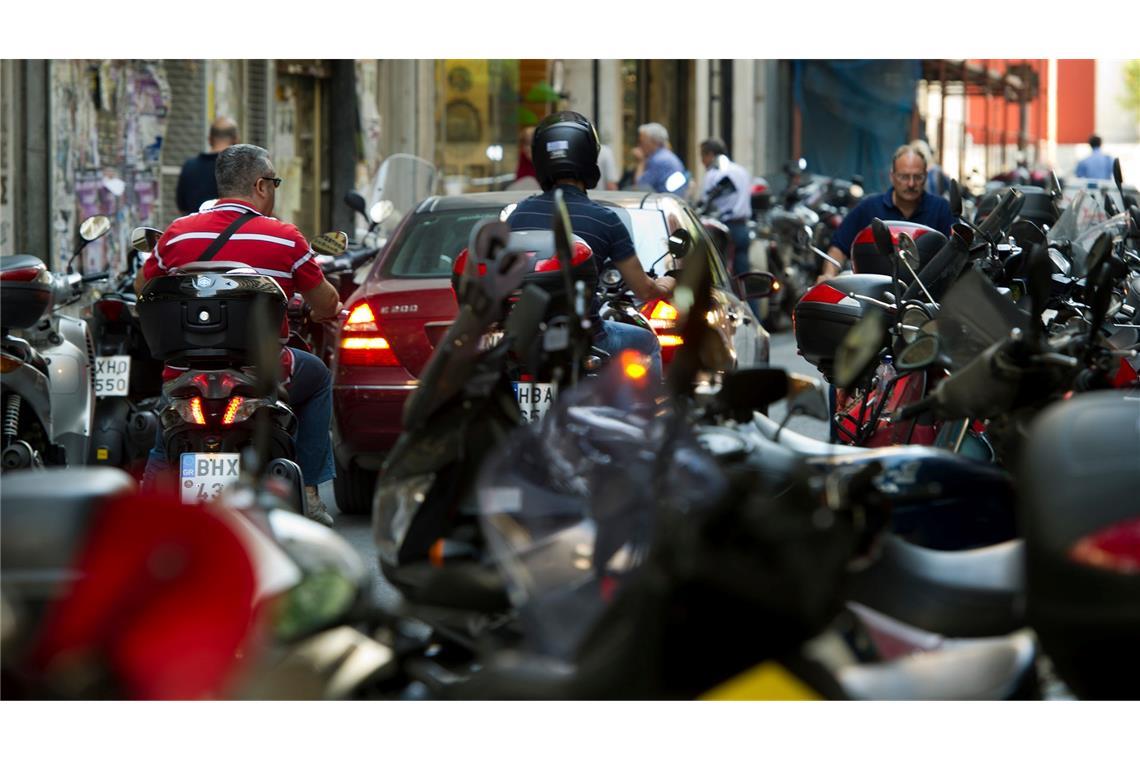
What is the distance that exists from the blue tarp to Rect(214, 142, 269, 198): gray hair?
88.9 ft

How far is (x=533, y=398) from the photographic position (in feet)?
17.2

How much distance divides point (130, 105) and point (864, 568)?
45.6 feet

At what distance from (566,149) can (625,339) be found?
72 cm

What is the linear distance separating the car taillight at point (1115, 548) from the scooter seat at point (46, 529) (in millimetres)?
1483

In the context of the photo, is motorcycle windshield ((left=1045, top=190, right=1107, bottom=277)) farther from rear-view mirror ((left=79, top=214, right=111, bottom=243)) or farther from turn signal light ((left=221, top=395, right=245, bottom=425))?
rear-view mirror ((left=79, top=214, right=111, bottom=243))

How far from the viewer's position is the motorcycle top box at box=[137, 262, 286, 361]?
6609 millimetres

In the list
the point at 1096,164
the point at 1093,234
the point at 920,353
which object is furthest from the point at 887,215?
the point at 1096,164

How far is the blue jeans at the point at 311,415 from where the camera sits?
7.36 meters

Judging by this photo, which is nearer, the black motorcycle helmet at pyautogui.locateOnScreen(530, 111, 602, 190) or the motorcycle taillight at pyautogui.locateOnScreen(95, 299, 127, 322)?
the black motorcycle helmet at pyautogui.locateOnScreen(530, 111, 602, 190)

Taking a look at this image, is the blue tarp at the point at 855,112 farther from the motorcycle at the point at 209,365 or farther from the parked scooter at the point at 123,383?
the motorcycle at the point at 209,365

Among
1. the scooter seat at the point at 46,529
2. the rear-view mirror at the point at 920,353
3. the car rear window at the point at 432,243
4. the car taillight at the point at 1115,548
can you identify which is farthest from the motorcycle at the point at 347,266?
the car taillight at the point at 1115,548

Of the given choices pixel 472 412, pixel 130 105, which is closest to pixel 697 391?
pixel 472 412

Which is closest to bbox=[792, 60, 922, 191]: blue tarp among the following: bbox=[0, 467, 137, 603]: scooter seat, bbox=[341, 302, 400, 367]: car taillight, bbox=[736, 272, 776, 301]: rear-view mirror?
bbox=[736, 272, 776, 301]: rear-view mirror
